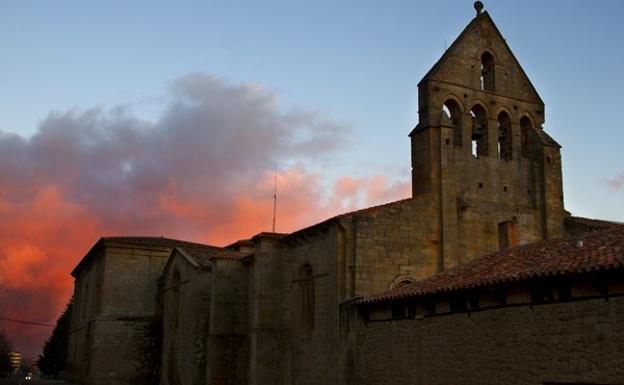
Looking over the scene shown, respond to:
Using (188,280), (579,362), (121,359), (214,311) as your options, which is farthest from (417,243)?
(121,359)

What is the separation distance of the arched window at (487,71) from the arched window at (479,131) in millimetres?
933

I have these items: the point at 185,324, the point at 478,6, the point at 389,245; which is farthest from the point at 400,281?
the point at 185,324

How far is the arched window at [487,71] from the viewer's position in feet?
77.3

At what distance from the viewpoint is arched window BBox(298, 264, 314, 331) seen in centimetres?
2155

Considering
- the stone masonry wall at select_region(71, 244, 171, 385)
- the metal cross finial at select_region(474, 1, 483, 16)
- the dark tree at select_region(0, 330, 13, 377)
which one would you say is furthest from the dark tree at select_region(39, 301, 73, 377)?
the metal cross finial at select_region(474, 1, 483, 16)

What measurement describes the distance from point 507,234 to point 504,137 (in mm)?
3977

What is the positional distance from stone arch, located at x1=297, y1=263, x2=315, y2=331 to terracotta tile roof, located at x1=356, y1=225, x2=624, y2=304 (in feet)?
15.0

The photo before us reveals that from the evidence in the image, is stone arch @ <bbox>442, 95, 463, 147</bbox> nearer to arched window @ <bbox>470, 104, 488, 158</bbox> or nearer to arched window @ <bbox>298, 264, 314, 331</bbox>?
arched window @ <bbox>470, 104, 488, 158</bbox>

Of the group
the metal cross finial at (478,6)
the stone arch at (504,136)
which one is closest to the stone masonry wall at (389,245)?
the stone arch at (504,136)

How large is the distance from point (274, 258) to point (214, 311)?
324 cm

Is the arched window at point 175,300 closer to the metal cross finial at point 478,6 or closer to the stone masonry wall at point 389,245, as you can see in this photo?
the stone masonry wall at point 389,245

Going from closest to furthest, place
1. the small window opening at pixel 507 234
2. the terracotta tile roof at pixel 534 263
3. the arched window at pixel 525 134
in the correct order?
the terracotta tile roof at pixel 534 263 < the small window opening at pixel 507 234 < the arched window at pixel 525 134

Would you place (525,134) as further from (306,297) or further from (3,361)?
(3,361)

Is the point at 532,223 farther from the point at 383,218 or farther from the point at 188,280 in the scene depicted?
the point at 188,280
